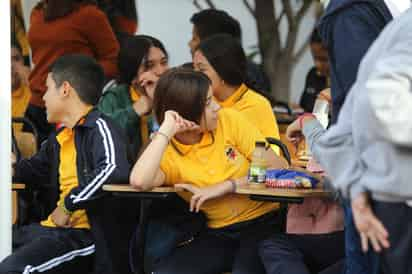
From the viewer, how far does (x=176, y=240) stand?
466 centimetres

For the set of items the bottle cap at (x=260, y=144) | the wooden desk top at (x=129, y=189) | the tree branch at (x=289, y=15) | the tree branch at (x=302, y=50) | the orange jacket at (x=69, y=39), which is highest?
the tree branch at (x=289, y=15)

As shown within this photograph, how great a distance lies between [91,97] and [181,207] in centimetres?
71

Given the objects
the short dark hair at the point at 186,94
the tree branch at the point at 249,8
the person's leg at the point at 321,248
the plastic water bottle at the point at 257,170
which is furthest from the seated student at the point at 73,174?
the tree branch at the point at 249,8

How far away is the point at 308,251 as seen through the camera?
4238 mm

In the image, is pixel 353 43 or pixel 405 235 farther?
pixel 353 43

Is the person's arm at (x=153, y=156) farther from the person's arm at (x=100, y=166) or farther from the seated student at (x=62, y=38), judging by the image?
the seated student at (x=62, y=38)

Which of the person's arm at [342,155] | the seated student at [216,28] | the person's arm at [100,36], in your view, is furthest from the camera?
the seated student at [216,28]

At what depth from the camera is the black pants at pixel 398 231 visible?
2.78 metres

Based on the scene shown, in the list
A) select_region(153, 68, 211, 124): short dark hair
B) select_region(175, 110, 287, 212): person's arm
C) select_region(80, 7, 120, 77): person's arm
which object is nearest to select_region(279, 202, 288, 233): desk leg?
select_region(175, 110, 287, 212): person's arm

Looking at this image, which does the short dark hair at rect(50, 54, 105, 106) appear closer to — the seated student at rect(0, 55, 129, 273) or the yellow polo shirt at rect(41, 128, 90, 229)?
the seated student at rect(0, 55, 129, 273)

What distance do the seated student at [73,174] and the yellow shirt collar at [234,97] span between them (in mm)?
672

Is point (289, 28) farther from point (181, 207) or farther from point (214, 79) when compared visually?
point (181, 207)

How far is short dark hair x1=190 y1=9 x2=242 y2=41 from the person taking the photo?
21.2 feet

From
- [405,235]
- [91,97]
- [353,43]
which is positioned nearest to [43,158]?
[91,97]
